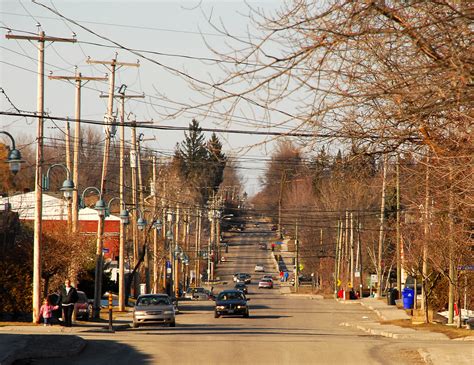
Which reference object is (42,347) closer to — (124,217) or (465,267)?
(465,267)

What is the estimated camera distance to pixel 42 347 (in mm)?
22891

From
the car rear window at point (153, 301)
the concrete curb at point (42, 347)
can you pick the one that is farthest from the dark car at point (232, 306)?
the concrete curb at point (42, 347)

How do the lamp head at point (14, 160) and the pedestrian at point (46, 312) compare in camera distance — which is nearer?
the lamp head at point (14, 160)

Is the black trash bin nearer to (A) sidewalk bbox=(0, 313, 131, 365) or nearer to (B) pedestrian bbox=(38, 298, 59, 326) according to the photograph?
(B) pedestrian bbox=(38, 298, 59, 326)

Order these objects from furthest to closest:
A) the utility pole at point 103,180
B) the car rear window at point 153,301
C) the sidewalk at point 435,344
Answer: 1. the utility pole at point 103,180
2. the car rear window at point 153,301
3. the sidewalk at point 435,344

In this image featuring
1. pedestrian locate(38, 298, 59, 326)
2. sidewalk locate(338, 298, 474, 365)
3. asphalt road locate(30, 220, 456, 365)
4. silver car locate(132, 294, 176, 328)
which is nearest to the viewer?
asphalt road locate(30, 220, 456, 365)

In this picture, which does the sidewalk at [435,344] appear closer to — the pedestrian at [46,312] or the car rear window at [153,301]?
the car rear window at [153,301]

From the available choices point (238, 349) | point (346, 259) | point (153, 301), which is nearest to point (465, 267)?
point (153, 301)

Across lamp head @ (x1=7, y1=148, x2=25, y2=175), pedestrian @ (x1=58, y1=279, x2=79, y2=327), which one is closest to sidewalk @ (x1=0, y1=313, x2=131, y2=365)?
lamp head @ (x1=7, y1=148, x2=25, y2=175)

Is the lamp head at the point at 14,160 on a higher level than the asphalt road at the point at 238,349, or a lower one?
higher

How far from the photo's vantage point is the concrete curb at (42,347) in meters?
20.7

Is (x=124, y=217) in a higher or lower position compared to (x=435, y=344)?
higher

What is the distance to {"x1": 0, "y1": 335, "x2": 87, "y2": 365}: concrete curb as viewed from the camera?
20663 mm

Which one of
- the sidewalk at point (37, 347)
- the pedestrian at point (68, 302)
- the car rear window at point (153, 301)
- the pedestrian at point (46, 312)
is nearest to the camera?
the sidewalk at point (37, 347)
